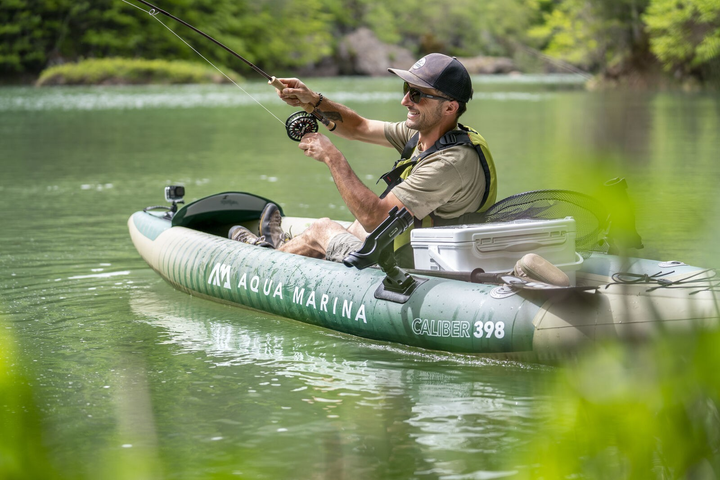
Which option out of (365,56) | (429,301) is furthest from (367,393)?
(365,56)

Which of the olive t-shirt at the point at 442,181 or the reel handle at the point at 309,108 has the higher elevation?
the reel handle at the point at 309,108

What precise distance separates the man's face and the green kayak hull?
793 mm

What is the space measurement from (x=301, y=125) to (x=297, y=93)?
317 millimetres

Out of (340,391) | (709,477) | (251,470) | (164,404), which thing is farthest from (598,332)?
(709,477)

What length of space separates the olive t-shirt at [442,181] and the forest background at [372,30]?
733 inches

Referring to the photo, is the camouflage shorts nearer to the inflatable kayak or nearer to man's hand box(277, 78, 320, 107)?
the inflatable kayak

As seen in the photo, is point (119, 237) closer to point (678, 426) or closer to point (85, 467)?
point (85, 467)

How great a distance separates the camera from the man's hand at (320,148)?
489 cm

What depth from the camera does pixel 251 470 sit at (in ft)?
11.1

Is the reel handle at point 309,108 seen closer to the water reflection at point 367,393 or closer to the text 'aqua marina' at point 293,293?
the text 'aqua marina' at point 293,293

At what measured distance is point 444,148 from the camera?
4.82 meters

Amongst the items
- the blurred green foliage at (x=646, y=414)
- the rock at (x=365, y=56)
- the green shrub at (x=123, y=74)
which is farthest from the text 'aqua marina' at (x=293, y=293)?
the rock at (x=365, y=56)

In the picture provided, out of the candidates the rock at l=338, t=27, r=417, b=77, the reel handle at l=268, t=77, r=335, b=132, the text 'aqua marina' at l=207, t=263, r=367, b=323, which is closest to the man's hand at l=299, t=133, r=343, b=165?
the reel handle at l=268, t=77, r=335, b=132

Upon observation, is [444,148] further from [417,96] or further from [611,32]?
[611,32]
